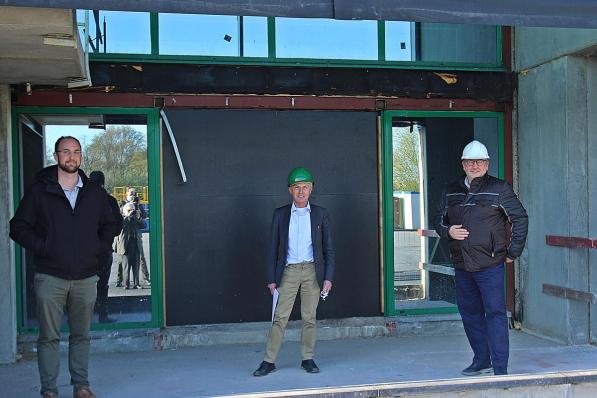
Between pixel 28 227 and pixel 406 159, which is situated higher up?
pixel 406 159

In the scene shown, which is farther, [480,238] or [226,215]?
[226,215]

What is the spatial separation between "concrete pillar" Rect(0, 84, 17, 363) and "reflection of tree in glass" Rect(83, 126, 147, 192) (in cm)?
86

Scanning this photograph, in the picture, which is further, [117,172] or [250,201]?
[250,201]

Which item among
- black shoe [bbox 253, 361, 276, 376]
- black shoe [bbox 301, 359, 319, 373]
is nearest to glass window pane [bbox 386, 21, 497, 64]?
black shoe [bbox 301, 359, 319, 373]

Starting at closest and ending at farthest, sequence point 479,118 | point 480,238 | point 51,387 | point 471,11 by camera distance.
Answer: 1. point 471,11
2. point 51,387
3. point 480,238
4. point 479,118

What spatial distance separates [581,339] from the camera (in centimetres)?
695

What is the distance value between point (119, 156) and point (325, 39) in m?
2.60

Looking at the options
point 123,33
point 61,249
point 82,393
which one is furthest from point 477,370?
point 123,33

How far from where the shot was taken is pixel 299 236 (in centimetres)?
599

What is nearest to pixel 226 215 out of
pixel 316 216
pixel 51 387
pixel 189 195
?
pixel 189 195

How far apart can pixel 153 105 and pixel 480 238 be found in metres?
3.68

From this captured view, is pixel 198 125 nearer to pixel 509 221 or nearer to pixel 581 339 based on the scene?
pixel 509 221

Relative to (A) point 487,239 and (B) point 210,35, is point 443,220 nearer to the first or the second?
(A) point 487,239

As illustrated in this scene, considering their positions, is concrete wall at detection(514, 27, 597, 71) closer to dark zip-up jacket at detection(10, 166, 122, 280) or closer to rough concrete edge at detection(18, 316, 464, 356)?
rough concrete edge at detection(18, 316, 464, 356)
